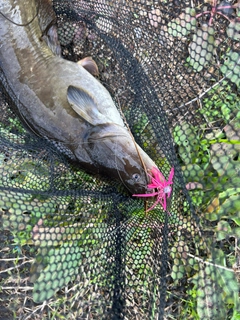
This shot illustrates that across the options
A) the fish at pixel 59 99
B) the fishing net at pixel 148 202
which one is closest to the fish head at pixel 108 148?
the fish at pixel 59 99

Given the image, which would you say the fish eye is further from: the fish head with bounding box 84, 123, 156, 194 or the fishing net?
the fishing net

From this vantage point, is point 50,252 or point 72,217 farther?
point 72,217

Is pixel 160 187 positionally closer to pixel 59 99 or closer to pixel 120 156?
pixel 120 156

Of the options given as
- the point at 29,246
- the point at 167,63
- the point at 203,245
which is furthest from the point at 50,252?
the point at 167,63

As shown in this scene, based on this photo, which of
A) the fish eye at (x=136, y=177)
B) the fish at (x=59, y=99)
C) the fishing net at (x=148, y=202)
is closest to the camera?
the fishing net at (x=148, y=202)

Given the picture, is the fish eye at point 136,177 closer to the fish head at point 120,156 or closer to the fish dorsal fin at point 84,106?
the fish head at point 120,156

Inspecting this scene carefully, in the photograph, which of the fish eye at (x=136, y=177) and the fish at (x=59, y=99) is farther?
the fish at (x=59, y=99)

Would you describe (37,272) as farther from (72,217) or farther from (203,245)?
(203,245)

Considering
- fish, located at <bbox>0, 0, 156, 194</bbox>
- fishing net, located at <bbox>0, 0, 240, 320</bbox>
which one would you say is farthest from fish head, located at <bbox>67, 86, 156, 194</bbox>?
fishing net, located at <bbox>0, 0, 240, 320</bbox>
